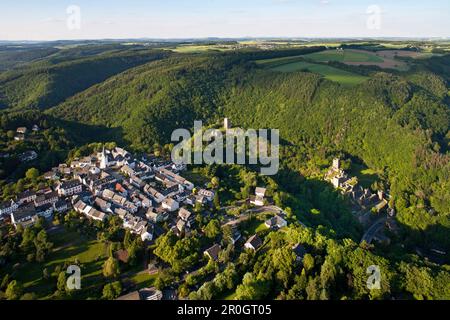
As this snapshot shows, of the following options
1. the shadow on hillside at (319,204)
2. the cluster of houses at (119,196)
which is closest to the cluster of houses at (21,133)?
the cluster of houses at (119,196)

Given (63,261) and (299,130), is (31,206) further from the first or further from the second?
(299,130)

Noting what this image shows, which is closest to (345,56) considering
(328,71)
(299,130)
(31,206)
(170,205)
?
(328,71)

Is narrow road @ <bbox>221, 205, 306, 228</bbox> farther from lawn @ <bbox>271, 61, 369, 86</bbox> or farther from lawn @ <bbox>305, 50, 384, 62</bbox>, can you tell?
lawn @ <bbox>305, 50, 384, 62</bbox>

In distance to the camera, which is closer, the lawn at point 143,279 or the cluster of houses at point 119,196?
the lawn at point 143,279

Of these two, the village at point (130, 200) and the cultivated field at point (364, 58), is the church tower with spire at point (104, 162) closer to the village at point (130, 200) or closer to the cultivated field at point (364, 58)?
the village at point (130, 200)

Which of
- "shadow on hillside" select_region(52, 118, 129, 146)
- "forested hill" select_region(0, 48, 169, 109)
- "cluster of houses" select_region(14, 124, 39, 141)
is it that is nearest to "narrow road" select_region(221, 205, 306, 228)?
"cluster of houses" select_region(14, 124, 39, 141)

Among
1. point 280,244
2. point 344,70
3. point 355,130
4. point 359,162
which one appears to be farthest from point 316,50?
point 280,244

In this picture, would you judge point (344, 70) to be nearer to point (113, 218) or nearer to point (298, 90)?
point (298, 90)
